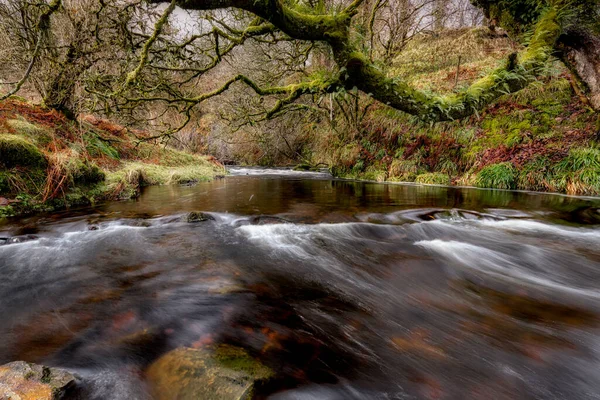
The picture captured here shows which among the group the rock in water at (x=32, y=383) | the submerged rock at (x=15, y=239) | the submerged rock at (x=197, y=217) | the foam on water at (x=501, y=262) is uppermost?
the submerged rock at (x=197, y=217)

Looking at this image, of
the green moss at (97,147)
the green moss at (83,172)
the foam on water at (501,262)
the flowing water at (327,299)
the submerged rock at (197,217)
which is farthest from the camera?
the green moss at (97,147)

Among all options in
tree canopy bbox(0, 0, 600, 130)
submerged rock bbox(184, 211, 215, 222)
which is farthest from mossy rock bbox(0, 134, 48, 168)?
submerged rock bbox(184, 211, 215, 222)

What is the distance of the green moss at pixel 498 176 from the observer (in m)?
8.43

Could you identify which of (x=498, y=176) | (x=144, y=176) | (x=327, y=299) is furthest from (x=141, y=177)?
(x=498, y=176)

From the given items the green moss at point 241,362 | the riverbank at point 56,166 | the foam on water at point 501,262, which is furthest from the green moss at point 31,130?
the foam on water at point 501,262

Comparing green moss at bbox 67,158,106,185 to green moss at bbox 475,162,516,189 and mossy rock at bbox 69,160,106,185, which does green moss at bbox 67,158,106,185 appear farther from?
green moss at bbox 475,162,516,189

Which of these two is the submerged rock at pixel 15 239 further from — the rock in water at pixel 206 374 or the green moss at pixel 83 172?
the rock in water at pixel 206 374

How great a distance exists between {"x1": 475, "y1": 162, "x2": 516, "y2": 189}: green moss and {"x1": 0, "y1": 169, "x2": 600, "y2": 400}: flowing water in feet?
9.54

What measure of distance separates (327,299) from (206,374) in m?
1.49

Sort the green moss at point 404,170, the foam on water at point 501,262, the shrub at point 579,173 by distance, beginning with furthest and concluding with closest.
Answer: the green moss at point 404,170 → the shrub at point 579,173 → the foam on water at point 501,262

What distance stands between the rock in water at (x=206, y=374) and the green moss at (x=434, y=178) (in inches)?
390

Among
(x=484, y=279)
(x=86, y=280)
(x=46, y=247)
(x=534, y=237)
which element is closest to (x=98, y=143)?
(x=46, y=247)

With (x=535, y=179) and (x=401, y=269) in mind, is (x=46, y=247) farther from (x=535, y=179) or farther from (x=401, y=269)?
(x=535, y=179)

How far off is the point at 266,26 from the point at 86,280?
5072 millimetres
